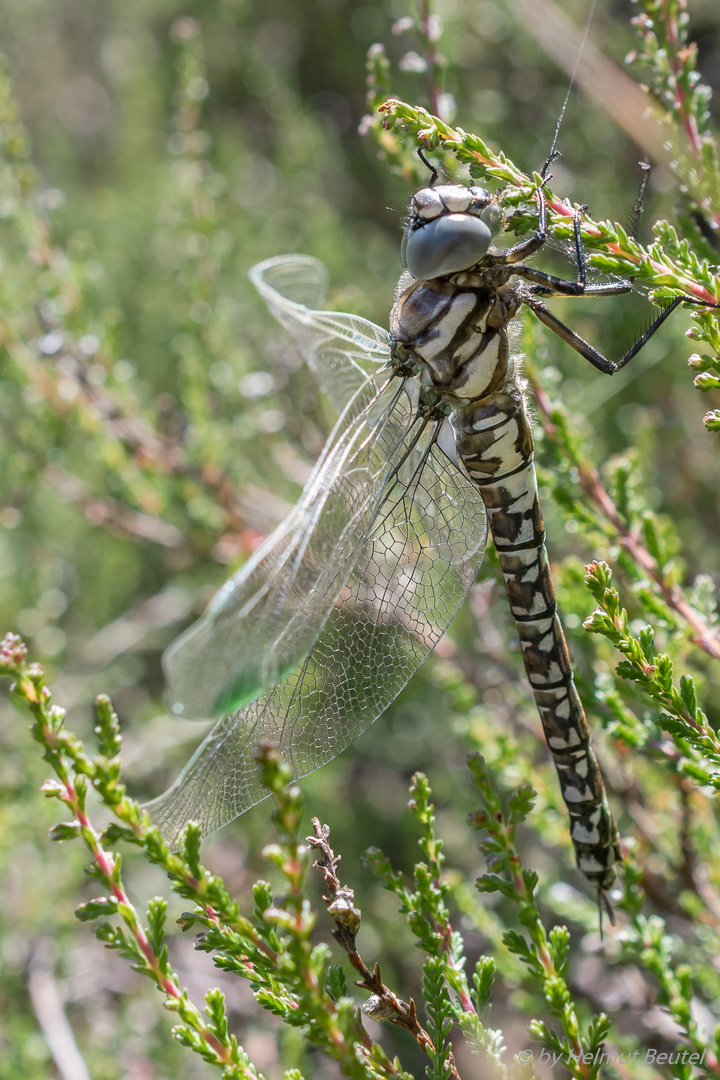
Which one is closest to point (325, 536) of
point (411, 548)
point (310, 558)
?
point (310, 558)

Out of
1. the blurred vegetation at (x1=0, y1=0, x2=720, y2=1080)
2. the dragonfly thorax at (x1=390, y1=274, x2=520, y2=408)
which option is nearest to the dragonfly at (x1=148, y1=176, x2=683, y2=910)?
the dragonfly thorax at (x1=390, y1=274, x2=520, y2=408)

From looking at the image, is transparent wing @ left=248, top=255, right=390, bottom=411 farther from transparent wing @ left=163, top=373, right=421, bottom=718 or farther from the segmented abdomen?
the segmented abdomen

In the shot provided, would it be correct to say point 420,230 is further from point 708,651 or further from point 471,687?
point 471,687

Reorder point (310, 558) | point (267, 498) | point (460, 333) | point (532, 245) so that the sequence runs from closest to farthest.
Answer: point (532, 245)
point (460, 333)
point (310, 558)
point (267, 498)

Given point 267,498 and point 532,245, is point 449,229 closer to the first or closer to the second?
point 532,245

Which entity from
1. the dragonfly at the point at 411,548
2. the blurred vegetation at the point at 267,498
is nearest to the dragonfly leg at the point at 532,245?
the dragonfly at the point at 411,548

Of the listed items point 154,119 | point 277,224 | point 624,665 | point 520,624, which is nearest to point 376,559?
point 520,624

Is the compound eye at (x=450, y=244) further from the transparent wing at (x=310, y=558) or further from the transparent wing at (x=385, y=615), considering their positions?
the transparent wing at (x=385, y=615)
